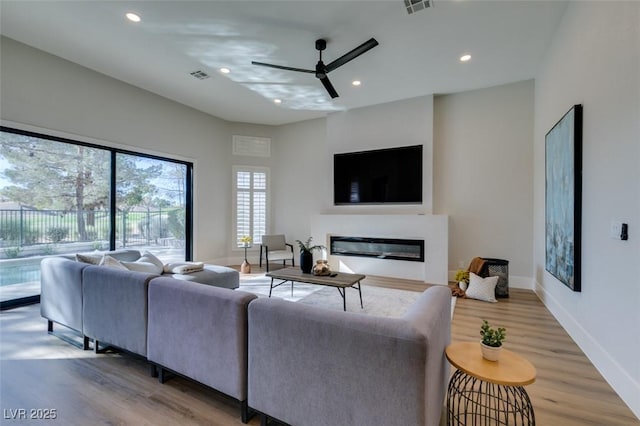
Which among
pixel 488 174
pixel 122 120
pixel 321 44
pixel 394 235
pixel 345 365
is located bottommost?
pixel 345 365

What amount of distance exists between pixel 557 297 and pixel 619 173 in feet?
6.49

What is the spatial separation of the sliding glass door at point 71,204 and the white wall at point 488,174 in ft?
17.8

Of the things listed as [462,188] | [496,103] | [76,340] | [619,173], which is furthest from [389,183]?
[76,340]

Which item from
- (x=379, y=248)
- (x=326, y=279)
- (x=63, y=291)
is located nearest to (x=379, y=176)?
(x=379, y=248)

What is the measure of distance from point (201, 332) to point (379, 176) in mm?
4542

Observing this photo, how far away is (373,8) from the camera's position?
117 inches

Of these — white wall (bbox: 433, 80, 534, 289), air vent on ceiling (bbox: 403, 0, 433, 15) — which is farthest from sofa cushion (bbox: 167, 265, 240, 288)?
white wall (bbox: 433, 80, 534, 289)

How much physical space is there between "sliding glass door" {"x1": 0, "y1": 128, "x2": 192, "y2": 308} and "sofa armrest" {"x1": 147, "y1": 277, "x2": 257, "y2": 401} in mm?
3275

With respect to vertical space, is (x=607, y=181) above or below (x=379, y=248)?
above

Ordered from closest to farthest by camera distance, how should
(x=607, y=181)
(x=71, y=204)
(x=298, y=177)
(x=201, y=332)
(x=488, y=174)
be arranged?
(x=201, y=332) < (x=607, y=181) < (x=71, y=204) < (x=488, y=174) < (x=298, y=177)

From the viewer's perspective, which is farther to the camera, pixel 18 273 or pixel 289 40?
pixel 18 273

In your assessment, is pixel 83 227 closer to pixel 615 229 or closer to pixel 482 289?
pixel 482 289

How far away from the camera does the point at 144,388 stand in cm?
206

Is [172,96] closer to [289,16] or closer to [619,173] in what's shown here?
[289,16]
